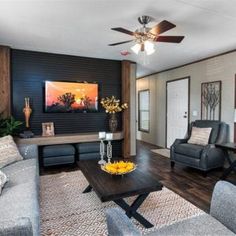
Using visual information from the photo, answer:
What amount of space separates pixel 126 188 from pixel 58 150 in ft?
8.04

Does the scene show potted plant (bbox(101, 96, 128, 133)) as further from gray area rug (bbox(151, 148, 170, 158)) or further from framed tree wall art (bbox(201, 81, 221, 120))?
framed tree wall art (bbox(201, 81, 221, 120))

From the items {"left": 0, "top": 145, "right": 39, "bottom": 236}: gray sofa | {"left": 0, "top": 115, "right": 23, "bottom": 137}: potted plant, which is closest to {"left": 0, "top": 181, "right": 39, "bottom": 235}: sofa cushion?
{"left": 0, "top": 145, "right": 39, "bottom": 236}: gray sofa

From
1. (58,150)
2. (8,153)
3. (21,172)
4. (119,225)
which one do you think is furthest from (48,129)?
(119,225)

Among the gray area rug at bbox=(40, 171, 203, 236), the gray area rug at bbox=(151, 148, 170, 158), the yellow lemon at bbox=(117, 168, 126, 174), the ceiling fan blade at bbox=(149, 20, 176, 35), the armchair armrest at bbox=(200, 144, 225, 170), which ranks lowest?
the gray area rug at bbox=(151, 148, 170, 158)

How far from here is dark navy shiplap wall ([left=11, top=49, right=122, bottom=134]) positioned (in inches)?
169

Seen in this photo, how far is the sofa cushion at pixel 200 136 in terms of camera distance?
158 inches

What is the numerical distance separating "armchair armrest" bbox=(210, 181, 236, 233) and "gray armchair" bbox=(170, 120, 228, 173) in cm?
216

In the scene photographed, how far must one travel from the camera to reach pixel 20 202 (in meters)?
1.62

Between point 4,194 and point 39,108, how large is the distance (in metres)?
2.91

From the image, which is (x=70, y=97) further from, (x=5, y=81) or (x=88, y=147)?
(x=5, y=81)

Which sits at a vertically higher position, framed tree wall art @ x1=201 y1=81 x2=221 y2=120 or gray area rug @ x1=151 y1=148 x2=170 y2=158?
framed tree wall art @ x1=201 y1=81 x2=221 y2=120

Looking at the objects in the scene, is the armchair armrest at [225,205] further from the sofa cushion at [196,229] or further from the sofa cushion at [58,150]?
the sofa cushion at [58,150]

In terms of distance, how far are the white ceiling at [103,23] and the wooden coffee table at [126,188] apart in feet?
6.36

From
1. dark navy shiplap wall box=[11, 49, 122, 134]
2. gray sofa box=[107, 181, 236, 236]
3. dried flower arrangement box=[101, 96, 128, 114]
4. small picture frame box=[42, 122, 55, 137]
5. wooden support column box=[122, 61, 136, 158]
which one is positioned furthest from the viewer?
wooden support column box=[122, 61, 136, 158]
